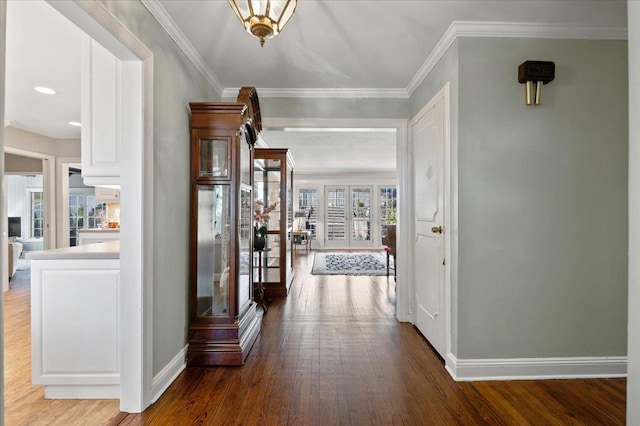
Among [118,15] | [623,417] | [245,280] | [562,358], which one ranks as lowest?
[623,417]

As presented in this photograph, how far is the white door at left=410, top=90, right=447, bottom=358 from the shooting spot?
2723mm

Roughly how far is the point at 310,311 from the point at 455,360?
1.86 metres

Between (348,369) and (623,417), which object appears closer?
(623,417)

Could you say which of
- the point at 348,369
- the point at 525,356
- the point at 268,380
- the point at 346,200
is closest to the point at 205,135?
the point at 268,380

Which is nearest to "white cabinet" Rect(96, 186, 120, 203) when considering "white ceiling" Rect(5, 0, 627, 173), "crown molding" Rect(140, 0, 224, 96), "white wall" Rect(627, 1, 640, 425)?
"white ceiling" Rect(5, 0, 627, 173)

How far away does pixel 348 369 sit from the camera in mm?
2523

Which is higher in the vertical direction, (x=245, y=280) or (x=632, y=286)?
(x=632, y=286)

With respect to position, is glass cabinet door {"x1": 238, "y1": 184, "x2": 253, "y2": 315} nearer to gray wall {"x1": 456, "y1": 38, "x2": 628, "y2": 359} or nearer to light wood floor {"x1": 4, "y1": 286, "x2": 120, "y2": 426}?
light wood floor {"x1": 4, "y1": 286, "x2": 120, "y2": 426}

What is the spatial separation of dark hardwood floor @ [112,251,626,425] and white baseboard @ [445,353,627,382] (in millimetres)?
54

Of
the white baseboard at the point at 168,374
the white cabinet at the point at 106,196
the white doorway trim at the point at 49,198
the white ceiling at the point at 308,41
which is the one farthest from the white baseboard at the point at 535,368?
the white doorway trim at the point at 49,198

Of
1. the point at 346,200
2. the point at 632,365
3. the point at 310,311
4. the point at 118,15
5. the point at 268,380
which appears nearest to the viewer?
the point at 632,365

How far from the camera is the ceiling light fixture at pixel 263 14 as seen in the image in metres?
1.50

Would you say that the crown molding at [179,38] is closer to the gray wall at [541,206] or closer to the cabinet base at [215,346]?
the gray wall at [541,206]

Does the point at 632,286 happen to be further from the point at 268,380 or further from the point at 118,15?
the point at 118,15
